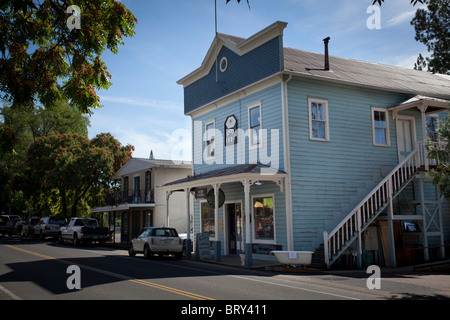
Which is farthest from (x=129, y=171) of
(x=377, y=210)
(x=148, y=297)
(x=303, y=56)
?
(x=148, y=297)

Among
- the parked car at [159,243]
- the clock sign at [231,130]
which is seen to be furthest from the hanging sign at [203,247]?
the clock sign at [231,130]

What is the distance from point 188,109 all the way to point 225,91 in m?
3.87

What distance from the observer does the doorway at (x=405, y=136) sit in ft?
68.4

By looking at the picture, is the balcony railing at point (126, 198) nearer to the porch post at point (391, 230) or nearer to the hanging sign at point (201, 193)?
the hanging sign at point (201, 193)

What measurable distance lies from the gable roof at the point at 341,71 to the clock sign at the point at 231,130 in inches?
128

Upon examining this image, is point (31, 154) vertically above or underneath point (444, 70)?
underneath

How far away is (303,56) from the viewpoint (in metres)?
21.3

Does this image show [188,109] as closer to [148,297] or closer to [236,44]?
[236,44]

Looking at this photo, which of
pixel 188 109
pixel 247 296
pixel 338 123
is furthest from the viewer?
pixel 188 109

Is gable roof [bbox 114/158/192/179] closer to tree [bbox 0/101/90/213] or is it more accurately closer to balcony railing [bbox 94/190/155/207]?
balcony railing [bbox 94/190/155/207]

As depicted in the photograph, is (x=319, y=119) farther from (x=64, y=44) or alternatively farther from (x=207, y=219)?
(x=64, y=44)

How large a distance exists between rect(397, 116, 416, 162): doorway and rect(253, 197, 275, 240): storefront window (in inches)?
284

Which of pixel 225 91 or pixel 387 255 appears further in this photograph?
pixel 225 91

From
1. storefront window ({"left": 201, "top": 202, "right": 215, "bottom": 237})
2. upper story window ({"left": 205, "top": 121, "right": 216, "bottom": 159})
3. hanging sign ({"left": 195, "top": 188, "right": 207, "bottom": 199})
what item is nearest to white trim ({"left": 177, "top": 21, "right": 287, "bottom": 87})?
upper story window ({"left": 205, "top": 121, "right": 216, "bottom": 159})
